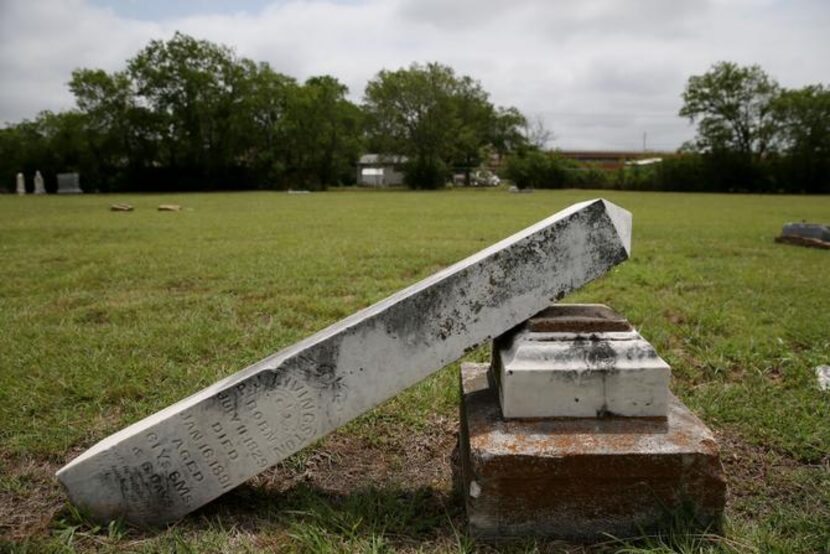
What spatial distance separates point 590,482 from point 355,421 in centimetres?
156

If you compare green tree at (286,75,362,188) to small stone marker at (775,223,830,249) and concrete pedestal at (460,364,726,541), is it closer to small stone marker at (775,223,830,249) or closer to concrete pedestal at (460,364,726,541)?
small stone marker at (775,223,830,249)

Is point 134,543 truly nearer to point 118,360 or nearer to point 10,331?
point 118,360

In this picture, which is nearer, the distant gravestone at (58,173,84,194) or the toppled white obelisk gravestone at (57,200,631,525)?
the toppled white obelisk gravestone at (57,200,631,525)

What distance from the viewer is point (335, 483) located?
9.12ft

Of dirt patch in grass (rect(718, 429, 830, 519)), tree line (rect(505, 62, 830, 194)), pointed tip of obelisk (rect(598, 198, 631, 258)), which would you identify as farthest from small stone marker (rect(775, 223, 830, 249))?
tree line (rect(505, 62, 830, 194))

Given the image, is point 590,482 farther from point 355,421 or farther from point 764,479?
point 355,421

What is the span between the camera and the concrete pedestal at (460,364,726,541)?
2.13 m

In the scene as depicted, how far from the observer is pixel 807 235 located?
10.7m

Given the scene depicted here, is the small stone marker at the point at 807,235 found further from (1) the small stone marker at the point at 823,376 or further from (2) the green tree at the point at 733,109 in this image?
(2) the green tree at the point at 733,109

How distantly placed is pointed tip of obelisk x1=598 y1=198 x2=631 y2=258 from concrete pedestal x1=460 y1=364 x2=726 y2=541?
73 cm

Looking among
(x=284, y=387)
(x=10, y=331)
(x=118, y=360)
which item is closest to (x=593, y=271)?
(x=284, y=387)

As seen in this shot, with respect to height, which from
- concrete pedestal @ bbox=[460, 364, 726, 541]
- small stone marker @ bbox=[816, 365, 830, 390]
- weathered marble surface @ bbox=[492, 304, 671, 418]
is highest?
weathered marble surface @ bbox=[492, 304, 671, 418]

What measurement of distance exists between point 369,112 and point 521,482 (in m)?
51.5

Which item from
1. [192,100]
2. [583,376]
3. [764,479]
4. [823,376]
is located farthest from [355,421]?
[192,100]
